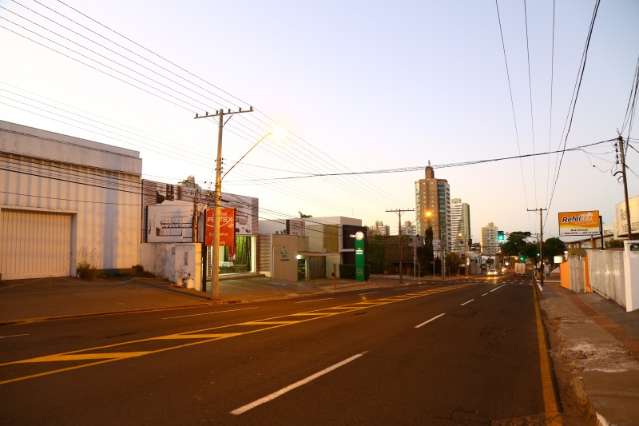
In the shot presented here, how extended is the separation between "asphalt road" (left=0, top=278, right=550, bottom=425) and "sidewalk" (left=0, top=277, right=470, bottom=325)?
17.6 ft

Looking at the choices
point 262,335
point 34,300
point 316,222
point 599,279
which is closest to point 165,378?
point 262,335

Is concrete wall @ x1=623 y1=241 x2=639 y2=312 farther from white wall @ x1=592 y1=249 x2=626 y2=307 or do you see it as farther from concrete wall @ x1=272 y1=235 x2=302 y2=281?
concrete wall @ x1=272 y1=235 x2=302 y2=281

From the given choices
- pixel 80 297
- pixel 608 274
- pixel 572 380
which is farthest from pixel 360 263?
pixel 572 380

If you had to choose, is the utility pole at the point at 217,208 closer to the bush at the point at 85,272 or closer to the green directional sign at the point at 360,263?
the bush at the point at 85,272

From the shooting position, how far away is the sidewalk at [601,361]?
6086mm

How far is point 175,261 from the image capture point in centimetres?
3169

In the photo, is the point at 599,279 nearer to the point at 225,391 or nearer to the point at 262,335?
the point at 262,335

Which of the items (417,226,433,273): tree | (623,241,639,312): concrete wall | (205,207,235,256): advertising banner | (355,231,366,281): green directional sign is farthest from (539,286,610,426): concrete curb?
(417,226,433,273): tree

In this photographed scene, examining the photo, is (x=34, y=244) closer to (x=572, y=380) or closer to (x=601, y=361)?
(x=572, y=380)

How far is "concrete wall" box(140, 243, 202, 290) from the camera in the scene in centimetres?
3022

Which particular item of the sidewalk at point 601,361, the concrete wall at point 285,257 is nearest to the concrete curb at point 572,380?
the sidewalk at point 601,361

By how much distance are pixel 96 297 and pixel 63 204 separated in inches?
352

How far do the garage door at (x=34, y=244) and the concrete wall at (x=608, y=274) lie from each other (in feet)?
96.6

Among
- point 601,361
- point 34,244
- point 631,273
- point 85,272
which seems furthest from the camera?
point 85,272
